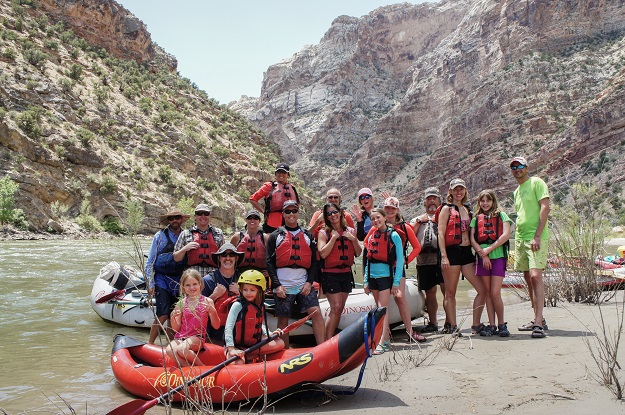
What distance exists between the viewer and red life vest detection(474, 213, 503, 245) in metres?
5.23

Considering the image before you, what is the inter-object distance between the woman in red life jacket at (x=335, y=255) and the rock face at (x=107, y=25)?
157ft

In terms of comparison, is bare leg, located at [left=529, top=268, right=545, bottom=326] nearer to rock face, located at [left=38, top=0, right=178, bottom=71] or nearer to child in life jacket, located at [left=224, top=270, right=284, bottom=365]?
child in life jacket, located at [left=224, top=270, right=284, bottom=365]

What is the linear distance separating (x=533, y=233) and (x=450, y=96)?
9812cm

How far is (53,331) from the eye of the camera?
7117mm

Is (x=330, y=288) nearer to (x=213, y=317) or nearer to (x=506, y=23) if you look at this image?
Result: (x=213, y=317)

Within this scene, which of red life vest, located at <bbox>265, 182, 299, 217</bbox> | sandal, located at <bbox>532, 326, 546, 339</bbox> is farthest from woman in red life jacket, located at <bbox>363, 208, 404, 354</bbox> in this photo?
red life vest, located at <bbox>265, 182, 299, 217</bbox>

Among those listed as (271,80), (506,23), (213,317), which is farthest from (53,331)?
(271,80)

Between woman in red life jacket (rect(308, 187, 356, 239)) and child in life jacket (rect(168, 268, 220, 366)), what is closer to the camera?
child in life jacket (rect(168, 268, 220, 366))

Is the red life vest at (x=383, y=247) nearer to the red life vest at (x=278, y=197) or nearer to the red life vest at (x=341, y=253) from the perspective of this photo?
the red life vest at (x=341, y=253)

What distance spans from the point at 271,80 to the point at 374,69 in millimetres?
33199

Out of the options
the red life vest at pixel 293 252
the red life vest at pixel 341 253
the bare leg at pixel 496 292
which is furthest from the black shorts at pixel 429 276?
the red life vest at pixel 293 252

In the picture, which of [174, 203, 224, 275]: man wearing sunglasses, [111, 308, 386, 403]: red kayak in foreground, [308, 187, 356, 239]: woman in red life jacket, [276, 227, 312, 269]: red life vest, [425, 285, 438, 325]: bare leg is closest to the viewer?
[111, 308, 386, 403]: red kayak in foreground

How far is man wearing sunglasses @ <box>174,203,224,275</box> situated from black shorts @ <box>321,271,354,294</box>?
1.23 m

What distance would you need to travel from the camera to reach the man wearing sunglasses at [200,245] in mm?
5488
